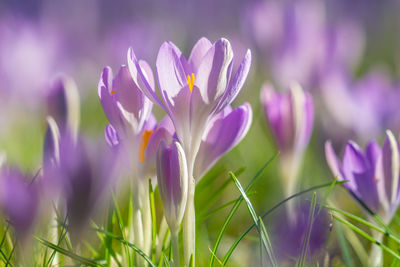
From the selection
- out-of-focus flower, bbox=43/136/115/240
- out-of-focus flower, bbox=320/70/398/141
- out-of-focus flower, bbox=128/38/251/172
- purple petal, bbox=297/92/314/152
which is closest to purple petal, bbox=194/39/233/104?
out-of-focus flower, bbox=128/38/251/172

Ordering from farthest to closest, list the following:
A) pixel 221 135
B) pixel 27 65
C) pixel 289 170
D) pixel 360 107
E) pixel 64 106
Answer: pixel 27 65 < pixel 360 107 < pixel 289 170 < pixel 64 106 < pixel 221 135

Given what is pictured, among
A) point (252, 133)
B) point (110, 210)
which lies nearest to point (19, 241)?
point (110, 210)

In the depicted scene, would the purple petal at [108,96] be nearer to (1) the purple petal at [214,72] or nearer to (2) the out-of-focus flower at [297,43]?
(1) the purple petal at [214,72]

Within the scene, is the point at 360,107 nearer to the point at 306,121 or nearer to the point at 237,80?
the point at 306,121

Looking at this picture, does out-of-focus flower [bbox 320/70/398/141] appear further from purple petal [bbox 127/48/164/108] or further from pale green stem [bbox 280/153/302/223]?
purple petal [bbox 127/48/164/108]

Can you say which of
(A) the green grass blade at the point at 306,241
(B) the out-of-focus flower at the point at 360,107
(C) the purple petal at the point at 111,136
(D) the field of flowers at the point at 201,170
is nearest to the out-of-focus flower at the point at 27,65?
(D) the field of flowers at the point at 201,170

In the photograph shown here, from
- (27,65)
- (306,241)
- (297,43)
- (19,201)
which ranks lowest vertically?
(306,241)

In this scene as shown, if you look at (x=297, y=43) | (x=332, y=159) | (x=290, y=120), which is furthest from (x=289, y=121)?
(x=297, y=43)

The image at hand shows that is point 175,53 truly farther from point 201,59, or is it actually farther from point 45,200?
point 45,200
